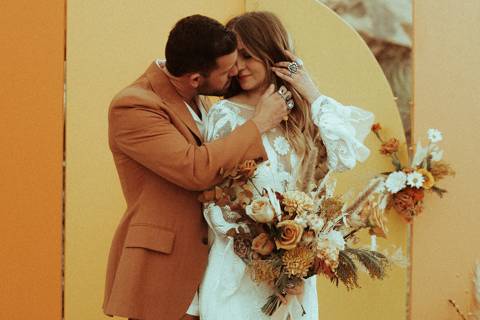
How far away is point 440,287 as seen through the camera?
486cm

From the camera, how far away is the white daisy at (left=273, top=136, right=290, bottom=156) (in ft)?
9.89

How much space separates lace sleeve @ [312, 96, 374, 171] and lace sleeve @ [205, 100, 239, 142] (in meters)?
0.26

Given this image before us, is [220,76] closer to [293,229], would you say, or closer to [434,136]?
[293,229]

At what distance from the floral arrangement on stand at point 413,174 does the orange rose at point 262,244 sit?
1.99 meters

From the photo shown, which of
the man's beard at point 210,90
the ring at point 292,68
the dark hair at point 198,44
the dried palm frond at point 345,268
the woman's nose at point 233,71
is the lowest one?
the dried palm frond at point 345,268

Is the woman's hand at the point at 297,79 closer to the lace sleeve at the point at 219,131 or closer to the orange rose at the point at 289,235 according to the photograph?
the lace sleeve at the point at 219,131

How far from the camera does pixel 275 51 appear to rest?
309 centimetres

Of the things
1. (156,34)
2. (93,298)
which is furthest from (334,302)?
(156,34)

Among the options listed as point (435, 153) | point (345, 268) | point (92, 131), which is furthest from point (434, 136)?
point (345, 268)

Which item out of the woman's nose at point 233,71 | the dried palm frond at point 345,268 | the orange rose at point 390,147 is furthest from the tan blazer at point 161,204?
the orange rose at point 390,147

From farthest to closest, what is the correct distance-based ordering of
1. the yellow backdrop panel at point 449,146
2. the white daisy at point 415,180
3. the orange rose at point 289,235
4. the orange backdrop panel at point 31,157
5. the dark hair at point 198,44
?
1. the yellow backdrop panel at point 449,146
2. the white daisy at point 415,180
3. the orange backdrop panel at point 31,157
4. the dark hair at point 198,44
5. the orange rose at point 289,235

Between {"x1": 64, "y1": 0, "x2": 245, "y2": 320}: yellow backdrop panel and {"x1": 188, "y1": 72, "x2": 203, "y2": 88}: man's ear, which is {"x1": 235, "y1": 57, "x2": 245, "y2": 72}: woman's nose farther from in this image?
{"x1": 64, "y1": 0, "x2": 245, "y2": 320}: yellow backdrop panel

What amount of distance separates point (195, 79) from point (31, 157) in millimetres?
1545

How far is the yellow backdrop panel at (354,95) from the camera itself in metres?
4.71
